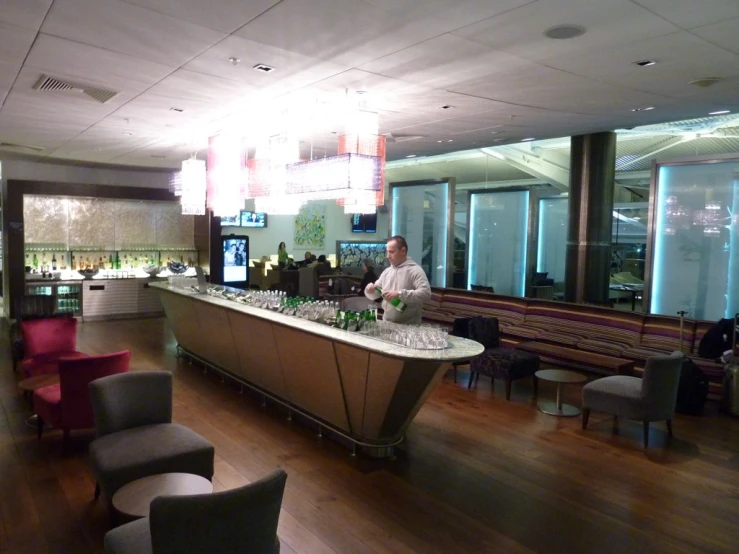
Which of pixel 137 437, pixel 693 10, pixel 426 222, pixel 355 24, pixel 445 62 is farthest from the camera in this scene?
pixel 426 222

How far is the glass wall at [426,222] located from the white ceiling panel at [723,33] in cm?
664

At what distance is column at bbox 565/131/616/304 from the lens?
305 inches

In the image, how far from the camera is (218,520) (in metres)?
2.10

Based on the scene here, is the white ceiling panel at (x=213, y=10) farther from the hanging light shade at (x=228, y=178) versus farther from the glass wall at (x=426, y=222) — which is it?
the glass wall at (x=426, y=222)

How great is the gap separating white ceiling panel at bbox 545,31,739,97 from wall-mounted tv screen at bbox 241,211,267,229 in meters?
11.1

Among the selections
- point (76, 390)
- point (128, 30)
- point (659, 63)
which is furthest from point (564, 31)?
point (76, 390)

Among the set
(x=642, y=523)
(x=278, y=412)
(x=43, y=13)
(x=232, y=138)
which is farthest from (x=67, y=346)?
(x=642, y=523)

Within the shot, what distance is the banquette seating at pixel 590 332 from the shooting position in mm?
6184

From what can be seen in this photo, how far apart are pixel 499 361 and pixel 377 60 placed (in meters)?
3.54

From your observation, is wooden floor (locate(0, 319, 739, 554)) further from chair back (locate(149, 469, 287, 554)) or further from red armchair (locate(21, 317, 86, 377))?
chair back (locate(149, 469, 287, 554))

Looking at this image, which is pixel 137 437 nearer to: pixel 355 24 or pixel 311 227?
pixel 355 24

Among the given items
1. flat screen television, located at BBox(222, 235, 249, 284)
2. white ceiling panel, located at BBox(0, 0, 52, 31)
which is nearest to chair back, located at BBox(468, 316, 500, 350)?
white ceiling panel, located at BBox(0, 0, 52, 31)

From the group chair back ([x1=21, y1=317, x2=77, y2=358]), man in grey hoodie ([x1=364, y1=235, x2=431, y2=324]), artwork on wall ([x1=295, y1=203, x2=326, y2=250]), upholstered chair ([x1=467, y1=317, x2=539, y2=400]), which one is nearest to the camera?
man in grey hoodie ([x1=364, y1=235, x2=431, y2=324])

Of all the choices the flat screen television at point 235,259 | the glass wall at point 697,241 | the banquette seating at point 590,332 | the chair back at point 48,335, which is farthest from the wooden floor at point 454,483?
the flat screen television at point 235,259
